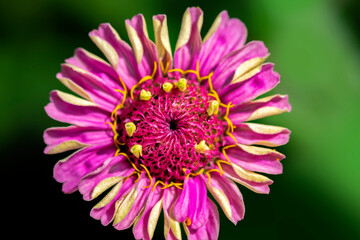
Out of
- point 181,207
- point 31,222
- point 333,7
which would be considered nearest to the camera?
point 181,207

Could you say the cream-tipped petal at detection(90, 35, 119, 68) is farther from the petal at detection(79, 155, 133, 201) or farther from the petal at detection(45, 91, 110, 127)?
the petal at detection(79, 155, 133, 201)

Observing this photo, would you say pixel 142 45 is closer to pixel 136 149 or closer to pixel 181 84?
pixel 181 84

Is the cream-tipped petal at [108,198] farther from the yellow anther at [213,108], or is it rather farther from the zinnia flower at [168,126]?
the yellow anther at [213,108]

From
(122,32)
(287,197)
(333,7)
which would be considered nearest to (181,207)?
(287,197)

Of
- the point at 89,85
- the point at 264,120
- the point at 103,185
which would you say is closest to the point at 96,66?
the point at 89,85

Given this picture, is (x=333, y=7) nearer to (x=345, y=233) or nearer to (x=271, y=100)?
(x=271, y=100)

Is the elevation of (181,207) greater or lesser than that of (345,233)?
greater

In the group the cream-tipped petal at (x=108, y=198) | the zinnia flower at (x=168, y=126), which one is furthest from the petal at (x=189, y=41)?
the cream-tipped petal at (x=108, y=198)
